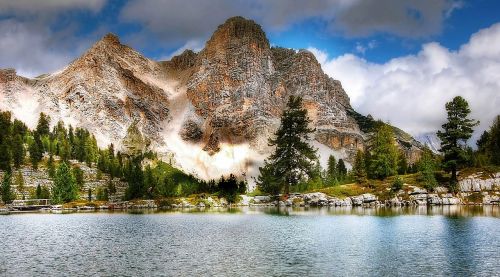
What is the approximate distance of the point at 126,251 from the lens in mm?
50531

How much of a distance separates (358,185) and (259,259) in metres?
102

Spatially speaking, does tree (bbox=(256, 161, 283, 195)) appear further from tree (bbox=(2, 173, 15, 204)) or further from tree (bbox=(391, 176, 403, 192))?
tree (bbox=(2, 173, 15, 204))

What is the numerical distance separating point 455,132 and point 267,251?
309 feet

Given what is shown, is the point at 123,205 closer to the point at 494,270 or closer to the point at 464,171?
the point at 464,171

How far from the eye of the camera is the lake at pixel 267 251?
38625mm

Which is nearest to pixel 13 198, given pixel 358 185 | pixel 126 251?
pixel 358 185

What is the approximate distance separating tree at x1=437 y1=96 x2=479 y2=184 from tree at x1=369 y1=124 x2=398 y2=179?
1954 cm

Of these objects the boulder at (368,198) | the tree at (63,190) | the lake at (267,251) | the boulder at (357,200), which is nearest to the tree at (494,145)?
the boulder at (368,198)

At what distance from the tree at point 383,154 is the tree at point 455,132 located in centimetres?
1954

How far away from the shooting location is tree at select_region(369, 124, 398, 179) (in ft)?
469

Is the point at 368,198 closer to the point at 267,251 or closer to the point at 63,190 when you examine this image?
Answer: the point at 267,251

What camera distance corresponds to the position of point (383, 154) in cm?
14412

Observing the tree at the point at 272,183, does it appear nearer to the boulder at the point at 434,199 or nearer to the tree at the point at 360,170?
the tree at the point at 360,170

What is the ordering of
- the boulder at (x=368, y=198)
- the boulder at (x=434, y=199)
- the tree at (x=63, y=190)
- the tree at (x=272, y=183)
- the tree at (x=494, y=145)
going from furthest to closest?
the tree at (x=63, y=190), the tree at (x=272, y=183), the tree at (x=494, y=145), the boulder at (x=368, y=198), the boulder at (x=434, y=199)
